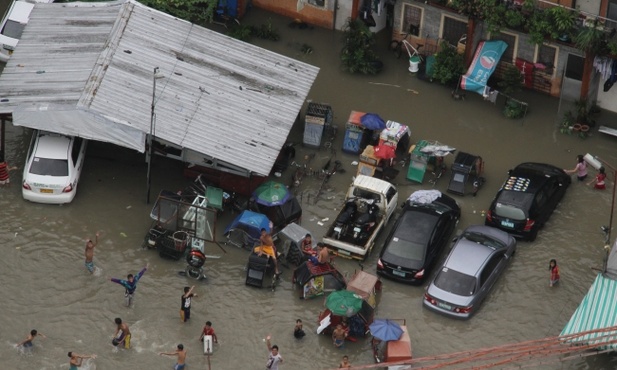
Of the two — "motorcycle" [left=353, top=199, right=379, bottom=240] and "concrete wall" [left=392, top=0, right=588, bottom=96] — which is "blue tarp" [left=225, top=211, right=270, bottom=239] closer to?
"motorcycle" [left=353, top=199, right=379, bottom=240]

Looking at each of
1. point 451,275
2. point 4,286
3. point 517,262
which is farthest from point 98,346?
point 517,262

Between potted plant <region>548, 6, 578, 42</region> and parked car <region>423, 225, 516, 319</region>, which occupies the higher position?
potted plant <region>548, 6, 578, 42</region>

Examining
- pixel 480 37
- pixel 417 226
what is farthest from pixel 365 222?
pixel 480 37

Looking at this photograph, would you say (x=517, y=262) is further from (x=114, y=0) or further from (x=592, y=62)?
(x=114, y=0)

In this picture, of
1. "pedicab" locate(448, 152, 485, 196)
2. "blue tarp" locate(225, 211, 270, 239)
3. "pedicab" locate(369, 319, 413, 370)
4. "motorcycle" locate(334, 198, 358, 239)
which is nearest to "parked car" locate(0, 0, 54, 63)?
"blue tarp" locate(225, 211, 270, 239)

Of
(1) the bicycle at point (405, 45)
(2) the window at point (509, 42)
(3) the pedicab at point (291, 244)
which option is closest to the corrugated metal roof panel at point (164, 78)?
(3) the pedicab at point (291, 244)
